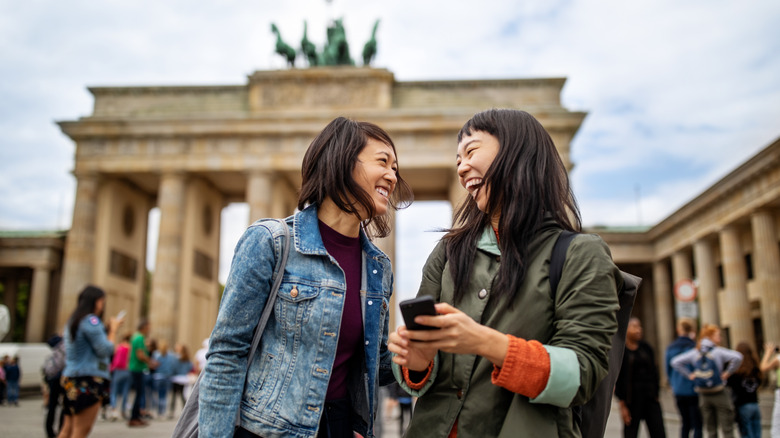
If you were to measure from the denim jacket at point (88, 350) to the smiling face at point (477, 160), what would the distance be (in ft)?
18.8

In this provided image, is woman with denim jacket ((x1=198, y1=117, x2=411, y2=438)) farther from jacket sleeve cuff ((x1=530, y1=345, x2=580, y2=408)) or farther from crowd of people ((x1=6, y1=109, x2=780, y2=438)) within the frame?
jacket sleeve cuff ((x1=530, y1=345, x2=580, y2=408))

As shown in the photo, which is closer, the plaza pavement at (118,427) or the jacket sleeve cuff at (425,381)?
the jacket sleeve cuff at (425,381)

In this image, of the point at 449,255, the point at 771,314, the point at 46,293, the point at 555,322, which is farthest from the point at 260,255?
the point at 46,293

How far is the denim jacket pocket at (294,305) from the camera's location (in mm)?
2721

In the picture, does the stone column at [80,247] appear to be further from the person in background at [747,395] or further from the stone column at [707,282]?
the stone column at [707,282]

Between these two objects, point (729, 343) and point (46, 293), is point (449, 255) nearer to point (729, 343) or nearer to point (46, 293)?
point (729, 343)

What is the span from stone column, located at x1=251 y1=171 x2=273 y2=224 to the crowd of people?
100 feet

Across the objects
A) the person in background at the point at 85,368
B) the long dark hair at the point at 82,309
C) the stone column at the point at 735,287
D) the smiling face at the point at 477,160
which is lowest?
the person in background at the point at 85,368

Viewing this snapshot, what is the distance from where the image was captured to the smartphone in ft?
6.11

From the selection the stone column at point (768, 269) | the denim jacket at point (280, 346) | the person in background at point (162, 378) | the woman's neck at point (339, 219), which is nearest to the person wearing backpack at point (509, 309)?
the denim jacket at point (280, 346)

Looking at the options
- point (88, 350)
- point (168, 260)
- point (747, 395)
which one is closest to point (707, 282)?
point (747, 395)

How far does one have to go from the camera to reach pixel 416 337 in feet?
6.44

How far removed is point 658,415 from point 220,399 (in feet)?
24.2

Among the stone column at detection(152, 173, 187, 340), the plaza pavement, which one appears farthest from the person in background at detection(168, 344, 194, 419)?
the stone column at detection(152, 173, 187, 340)
